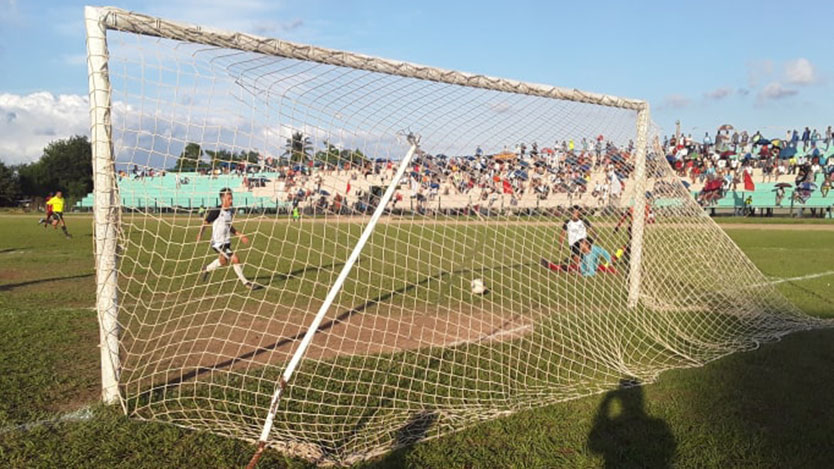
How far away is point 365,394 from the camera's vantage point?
5.04 m

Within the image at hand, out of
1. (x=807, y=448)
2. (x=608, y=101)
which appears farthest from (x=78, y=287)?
(x=807, y=448)

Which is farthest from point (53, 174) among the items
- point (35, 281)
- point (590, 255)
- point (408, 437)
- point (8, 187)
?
point (408, 437)

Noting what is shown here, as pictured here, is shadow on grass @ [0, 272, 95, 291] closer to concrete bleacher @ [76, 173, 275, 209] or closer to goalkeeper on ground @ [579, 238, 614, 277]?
concrete bleacher @ [76, 173, 275, 209]

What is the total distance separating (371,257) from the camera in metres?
7.09

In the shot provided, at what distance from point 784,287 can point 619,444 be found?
8343mm

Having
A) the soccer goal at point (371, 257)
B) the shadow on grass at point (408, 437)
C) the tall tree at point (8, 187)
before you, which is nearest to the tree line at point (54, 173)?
the tall tree at point (8, 187)

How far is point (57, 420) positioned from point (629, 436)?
388 cm

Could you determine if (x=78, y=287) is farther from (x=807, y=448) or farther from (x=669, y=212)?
(x=807, y=448)

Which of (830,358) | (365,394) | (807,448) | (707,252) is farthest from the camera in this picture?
(707,252)

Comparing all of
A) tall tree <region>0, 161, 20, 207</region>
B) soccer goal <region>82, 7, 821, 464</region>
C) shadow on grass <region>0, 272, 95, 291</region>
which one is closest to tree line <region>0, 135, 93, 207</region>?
tall tree <region>0, 161, 20, 207</region>

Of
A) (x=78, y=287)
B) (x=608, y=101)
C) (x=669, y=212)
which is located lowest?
(x=78, y=287)

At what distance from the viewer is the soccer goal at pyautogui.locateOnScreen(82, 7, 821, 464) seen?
14.6 ft

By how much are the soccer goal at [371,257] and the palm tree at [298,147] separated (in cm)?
2

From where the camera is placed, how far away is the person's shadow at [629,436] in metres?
3.84
